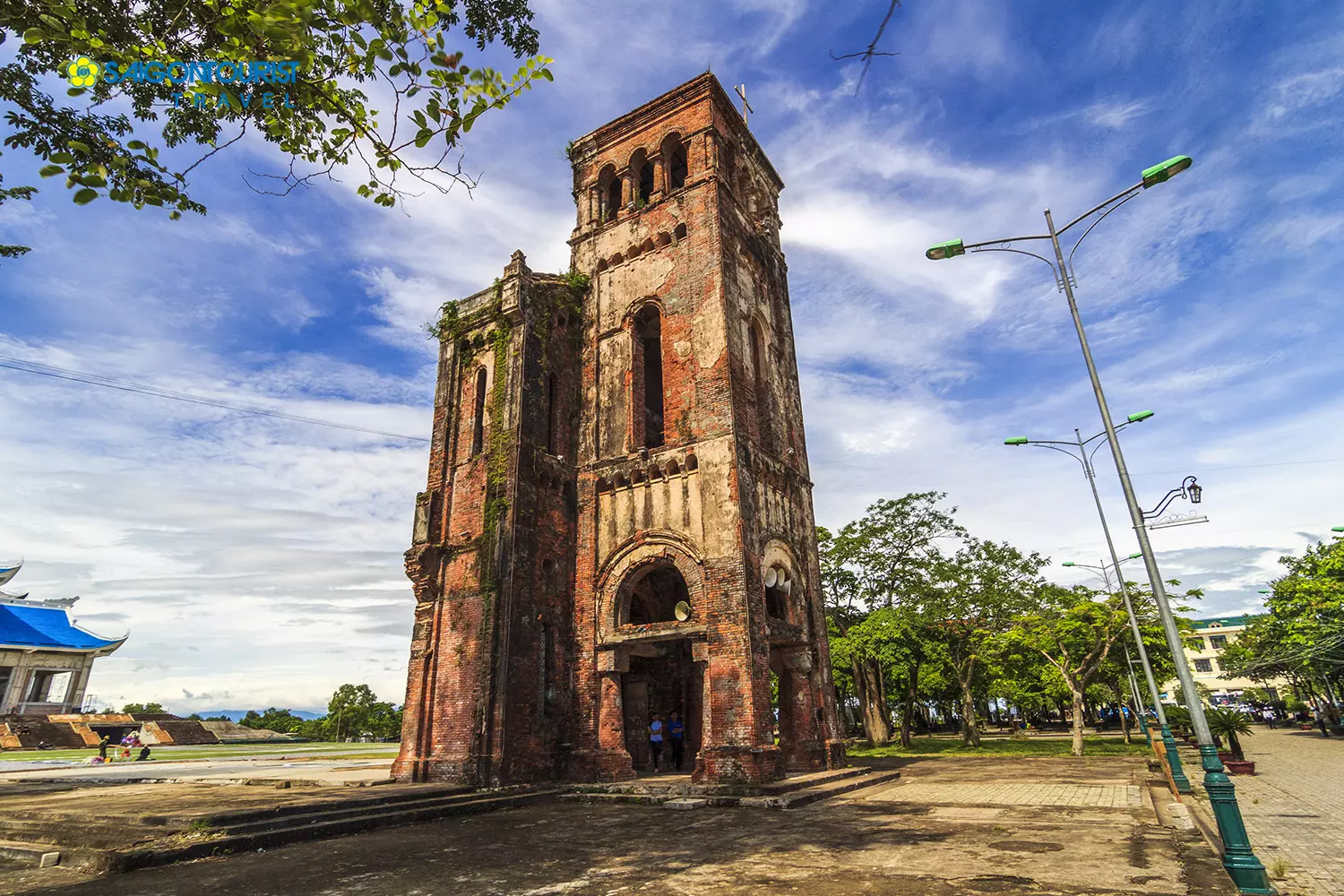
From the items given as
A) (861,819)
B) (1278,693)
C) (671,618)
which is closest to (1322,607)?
(671,618)

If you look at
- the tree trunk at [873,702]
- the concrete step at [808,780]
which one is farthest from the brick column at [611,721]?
the tree trunk at [873,702]

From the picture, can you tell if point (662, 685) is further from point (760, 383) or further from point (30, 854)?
point (30, 854)

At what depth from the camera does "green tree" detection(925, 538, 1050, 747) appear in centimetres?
3183

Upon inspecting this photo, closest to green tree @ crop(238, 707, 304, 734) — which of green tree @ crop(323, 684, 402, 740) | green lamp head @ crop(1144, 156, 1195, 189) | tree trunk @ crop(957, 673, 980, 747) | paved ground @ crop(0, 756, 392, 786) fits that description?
green tree @ crop(323, 684, 402, 740)

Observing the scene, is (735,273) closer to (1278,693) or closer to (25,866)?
(25,866)

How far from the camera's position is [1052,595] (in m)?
32.8

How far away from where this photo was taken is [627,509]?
61.1 feet

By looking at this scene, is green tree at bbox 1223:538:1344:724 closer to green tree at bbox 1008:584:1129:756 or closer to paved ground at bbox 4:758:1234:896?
green tree at bbox 1008:584:1129:756

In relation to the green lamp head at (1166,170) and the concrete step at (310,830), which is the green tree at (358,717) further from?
the green lamp head at (1166,170)

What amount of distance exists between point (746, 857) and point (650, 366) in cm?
1831

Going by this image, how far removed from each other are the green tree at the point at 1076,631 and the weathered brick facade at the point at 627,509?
14.7m

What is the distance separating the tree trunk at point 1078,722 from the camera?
27.2 m

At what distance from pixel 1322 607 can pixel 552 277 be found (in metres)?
37.7

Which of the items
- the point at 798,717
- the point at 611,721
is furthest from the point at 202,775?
the point at 798,717
